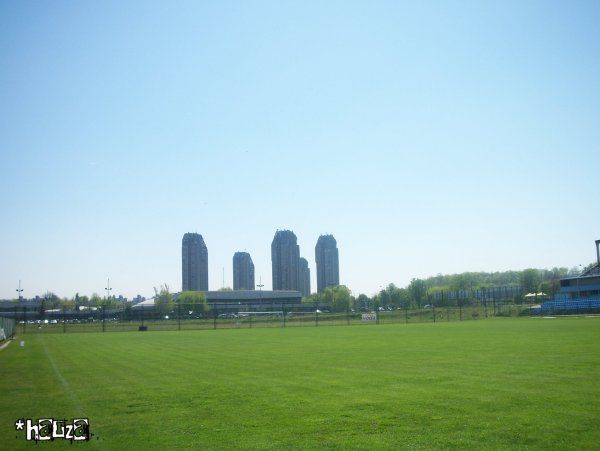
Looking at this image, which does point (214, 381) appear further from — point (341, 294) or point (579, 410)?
point (341, 294)

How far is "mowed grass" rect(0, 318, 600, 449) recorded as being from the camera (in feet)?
30.7

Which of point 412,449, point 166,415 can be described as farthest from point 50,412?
point 412,449

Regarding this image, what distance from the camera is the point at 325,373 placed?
18.0 metres

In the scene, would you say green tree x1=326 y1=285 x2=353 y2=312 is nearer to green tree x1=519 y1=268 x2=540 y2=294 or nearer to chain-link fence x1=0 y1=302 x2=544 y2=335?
green tree x1=519 y1=268 x2=540 y2=294

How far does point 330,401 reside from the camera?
1274cm

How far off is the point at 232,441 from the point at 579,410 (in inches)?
264

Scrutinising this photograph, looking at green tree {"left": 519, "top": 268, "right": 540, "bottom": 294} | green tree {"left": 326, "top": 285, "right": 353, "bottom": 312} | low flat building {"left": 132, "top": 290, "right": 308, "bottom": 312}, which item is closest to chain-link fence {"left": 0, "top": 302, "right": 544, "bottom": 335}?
green tree {"left": 326, "top": 285, "right": 353, "bottom": 312}

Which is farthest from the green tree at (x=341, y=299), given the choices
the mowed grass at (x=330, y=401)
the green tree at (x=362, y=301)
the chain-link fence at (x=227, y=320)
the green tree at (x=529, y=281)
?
the mowed grass at (x=330, y=401)

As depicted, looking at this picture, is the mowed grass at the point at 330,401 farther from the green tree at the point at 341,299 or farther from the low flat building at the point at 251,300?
the low flat building at the point at 251,300

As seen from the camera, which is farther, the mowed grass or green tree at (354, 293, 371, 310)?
green tree at (354, 293, 371, 310)

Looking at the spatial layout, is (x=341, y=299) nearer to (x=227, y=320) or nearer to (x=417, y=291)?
(x=417, y=291)

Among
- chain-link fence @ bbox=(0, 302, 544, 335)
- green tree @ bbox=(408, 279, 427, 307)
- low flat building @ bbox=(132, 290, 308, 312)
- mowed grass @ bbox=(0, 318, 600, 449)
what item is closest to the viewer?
mowed grass @ bbox=(0, 318, 600, 449)

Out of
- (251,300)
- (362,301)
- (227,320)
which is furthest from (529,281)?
(227,320)

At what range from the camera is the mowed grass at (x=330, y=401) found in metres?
9.35
